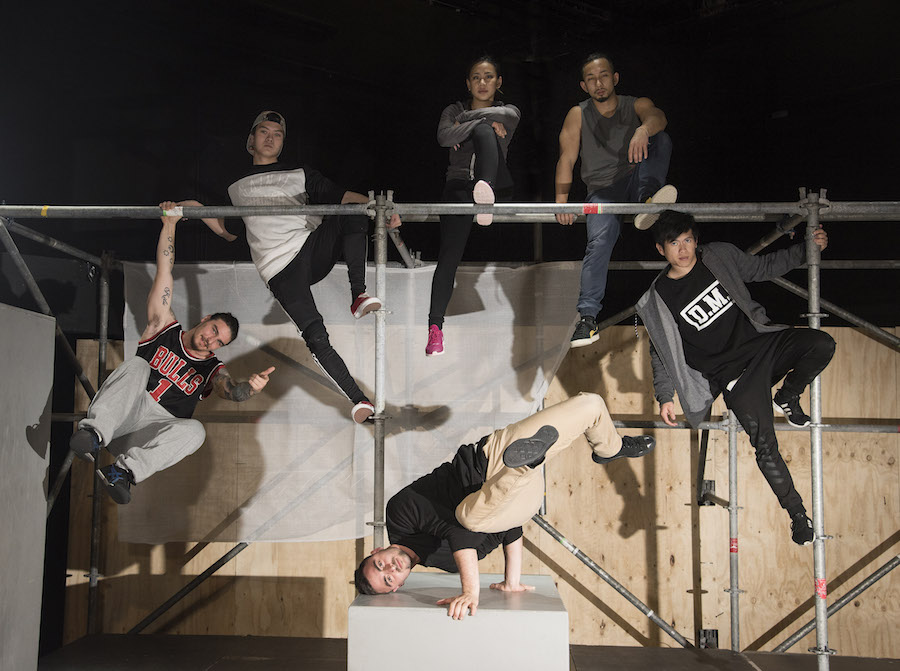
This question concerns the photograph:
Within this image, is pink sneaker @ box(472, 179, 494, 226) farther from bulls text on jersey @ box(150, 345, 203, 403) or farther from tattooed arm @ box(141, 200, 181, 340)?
bulls text on jersey @ box(150, 345, 203, 403)

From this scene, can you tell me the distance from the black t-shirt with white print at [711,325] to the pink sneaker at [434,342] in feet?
3.65

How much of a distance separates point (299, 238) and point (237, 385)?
81 centimetres

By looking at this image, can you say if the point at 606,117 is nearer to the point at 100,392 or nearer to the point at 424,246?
the point at 424,246

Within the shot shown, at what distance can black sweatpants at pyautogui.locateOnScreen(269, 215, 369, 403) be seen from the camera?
3.56 metres

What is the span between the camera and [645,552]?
439 cm

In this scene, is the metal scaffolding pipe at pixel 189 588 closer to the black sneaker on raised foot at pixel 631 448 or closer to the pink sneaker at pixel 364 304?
the pink sneaker at pixel 364 304

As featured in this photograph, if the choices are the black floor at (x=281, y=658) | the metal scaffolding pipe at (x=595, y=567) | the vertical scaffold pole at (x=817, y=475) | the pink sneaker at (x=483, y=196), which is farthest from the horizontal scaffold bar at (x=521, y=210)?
the black floor at (x=281, y=658)

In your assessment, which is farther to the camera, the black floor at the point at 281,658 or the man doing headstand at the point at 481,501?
the black floor at the point at 281,658

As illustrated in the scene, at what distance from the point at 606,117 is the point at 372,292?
5.03 feet

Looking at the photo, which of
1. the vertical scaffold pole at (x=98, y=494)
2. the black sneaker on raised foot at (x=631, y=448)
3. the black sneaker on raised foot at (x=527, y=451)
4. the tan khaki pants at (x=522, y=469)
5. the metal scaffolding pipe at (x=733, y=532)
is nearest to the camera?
the black sneaker on raised foot at (x=527, y=451)

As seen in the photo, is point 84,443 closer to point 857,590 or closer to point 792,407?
point 792,407

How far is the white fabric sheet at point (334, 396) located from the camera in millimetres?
3779

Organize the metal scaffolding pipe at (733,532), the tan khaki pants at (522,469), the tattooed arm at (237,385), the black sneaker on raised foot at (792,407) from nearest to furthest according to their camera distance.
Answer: the tan khaki pants at (522,469)
the black sneaker on raised foot at (792,407)
the tattooed arm at (237,385)
the metal scaffolding pipe at (733,532)

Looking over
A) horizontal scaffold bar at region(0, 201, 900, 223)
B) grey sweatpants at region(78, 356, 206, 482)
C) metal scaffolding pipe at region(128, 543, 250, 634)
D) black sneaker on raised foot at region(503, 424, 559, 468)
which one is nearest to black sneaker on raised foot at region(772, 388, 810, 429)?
horizontal scaffold bar at region(0, 201, 900, 223)
